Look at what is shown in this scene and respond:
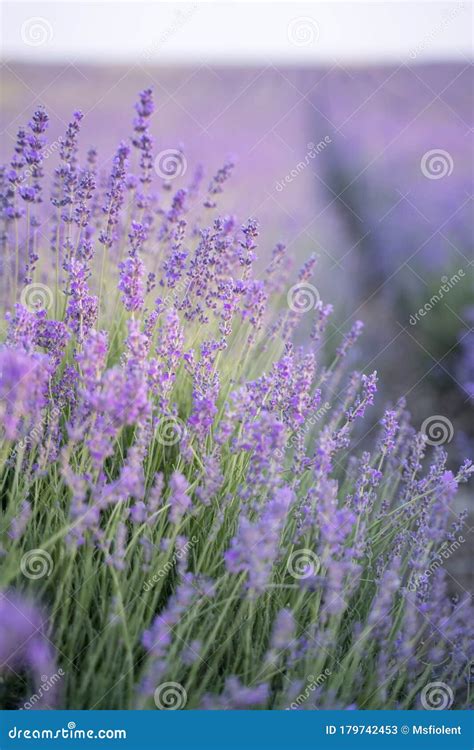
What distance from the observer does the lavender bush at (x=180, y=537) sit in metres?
1.34

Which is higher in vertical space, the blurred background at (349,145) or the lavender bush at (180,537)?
the blurred background at (349,145)

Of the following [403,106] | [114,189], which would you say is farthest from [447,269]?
[403,106]

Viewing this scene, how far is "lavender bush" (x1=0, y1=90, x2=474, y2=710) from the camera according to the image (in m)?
1.34

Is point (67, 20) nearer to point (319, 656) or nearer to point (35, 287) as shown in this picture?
point (35, 287)

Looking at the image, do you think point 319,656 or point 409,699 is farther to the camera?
point 409,699

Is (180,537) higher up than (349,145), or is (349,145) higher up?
(349,145)

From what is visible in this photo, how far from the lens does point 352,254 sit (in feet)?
15.8

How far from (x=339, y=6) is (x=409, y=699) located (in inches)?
Answer: 78.9

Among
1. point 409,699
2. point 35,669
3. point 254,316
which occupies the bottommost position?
point 35,669

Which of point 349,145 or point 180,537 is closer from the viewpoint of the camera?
point 180,537

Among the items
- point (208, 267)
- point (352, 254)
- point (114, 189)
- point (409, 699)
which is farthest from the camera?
point (352, 254)

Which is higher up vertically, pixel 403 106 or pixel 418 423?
pixel 403 106

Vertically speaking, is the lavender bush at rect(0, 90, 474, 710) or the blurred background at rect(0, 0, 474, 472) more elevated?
the blurred background at rect(0, 0, 474, 472)

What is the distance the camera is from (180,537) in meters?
1.44
